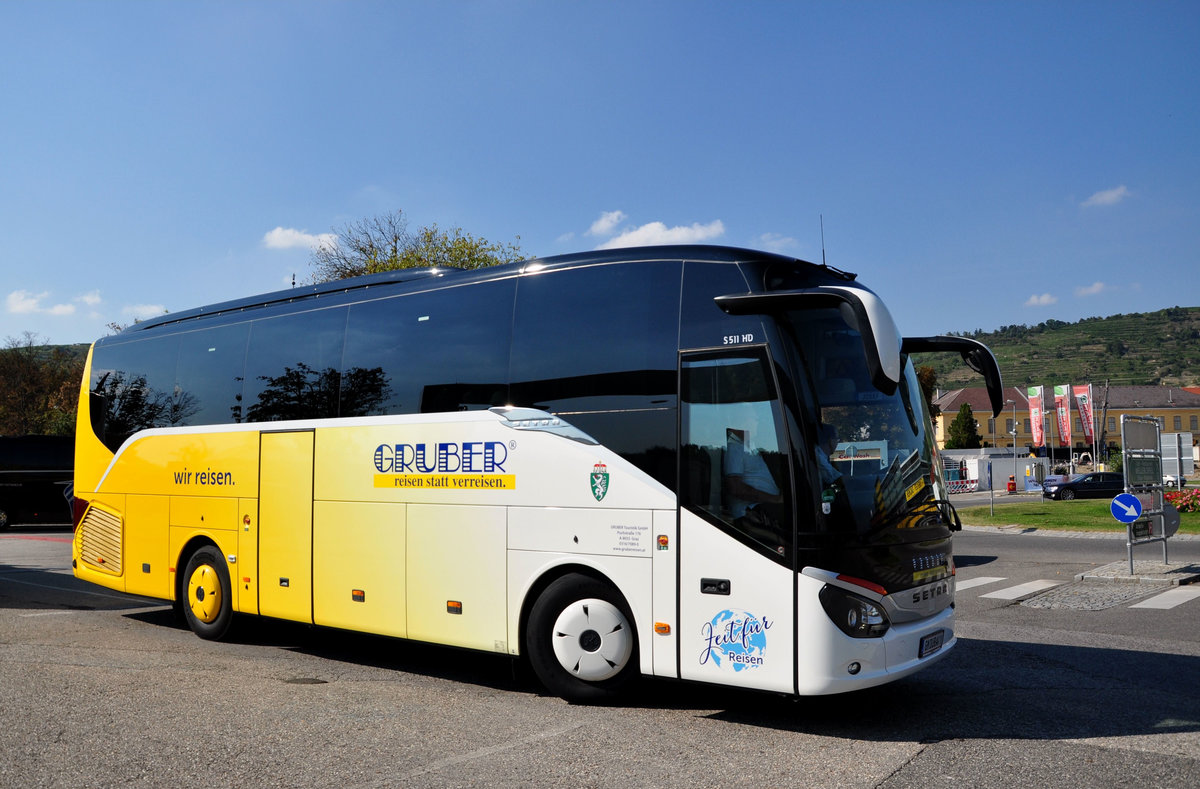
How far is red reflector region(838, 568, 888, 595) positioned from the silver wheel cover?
5.36 feet

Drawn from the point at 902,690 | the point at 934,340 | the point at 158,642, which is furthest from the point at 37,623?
the point at 934,340

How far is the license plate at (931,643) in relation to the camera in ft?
20.8

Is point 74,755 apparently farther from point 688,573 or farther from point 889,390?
point 889,390

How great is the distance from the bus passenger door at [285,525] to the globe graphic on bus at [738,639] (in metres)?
4.41

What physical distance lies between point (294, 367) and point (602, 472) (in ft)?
13.4

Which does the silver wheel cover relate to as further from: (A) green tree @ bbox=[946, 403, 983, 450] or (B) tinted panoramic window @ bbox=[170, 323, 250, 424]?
(A) green tree @ bbox=[946, 403, 983, 450]

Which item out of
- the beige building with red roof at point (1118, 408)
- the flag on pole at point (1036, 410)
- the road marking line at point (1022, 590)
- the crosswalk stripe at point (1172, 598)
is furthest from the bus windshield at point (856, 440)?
the beige building with red roof at point (1118, 408)

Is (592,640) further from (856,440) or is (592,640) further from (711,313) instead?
(711,313)

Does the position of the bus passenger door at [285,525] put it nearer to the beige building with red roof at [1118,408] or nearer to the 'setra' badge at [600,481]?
the 'setra' badge at [600,481]

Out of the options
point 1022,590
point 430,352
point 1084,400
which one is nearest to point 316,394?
point 430,352

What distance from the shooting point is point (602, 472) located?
6812mm

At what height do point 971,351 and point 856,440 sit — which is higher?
point 971,351

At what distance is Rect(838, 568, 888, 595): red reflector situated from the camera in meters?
5.89

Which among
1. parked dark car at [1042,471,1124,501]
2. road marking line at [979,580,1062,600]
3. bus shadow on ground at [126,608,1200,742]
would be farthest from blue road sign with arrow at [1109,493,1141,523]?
parked dark car at [1042,471,1124,501]
